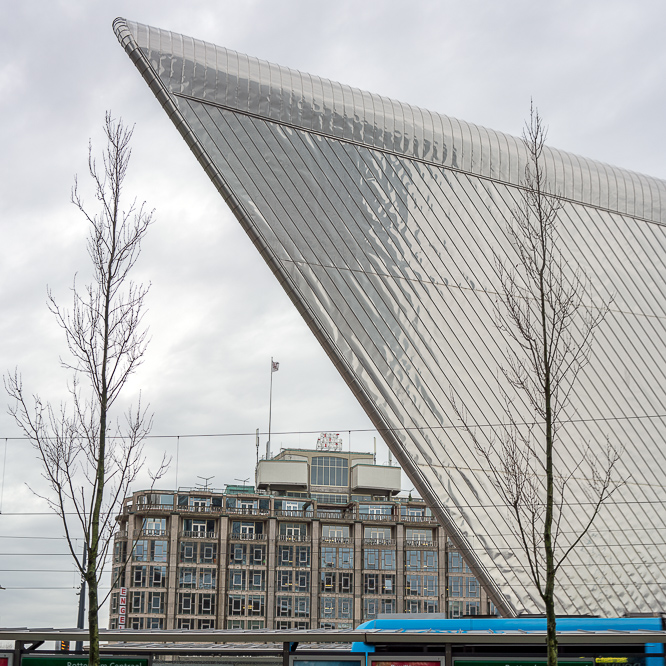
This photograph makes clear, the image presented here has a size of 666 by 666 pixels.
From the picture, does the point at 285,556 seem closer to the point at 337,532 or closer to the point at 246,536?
the point at 246,536

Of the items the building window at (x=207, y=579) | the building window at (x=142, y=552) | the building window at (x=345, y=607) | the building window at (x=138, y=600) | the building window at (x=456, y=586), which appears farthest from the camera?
the building window at (x=456, y=586)

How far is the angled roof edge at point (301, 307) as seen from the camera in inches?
886

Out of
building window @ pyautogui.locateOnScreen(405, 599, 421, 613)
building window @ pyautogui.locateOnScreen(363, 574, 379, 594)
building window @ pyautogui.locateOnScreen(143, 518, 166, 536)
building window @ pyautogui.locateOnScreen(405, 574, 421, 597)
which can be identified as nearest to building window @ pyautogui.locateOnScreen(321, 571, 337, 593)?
building window @ pyautogui.locateOnScreen(363, 574, 379, 594)

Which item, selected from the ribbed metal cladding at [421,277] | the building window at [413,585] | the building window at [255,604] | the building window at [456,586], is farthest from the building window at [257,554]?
the ribbed metal cladding at [421,277]

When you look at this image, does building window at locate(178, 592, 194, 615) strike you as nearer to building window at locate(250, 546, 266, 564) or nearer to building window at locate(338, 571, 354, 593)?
building window at locate(250, 546, 266, 564)

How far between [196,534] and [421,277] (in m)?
93.9

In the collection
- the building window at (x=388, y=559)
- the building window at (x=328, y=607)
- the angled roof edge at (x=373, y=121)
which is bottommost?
the building window at (x=328, y=607)

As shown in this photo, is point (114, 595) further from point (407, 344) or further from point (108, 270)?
point (108, 270)

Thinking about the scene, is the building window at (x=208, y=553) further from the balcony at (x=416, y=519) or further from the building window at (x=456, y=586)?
the building window at (x=456, y=586)

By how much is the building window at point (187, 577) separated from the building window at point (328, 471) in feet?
69.2

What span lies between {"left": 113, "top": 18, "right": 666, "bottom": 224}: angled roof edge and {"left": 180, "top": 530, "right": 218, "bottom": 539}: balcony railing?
91906 mm

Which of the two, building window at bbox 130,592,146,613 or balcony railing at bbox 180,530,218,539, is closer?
building window at bbox 130,592,146,613

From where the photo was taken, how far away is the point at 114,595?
362 feet

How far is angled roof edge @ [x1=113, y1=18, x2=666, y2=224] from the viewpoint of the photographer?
2303 centimetres
